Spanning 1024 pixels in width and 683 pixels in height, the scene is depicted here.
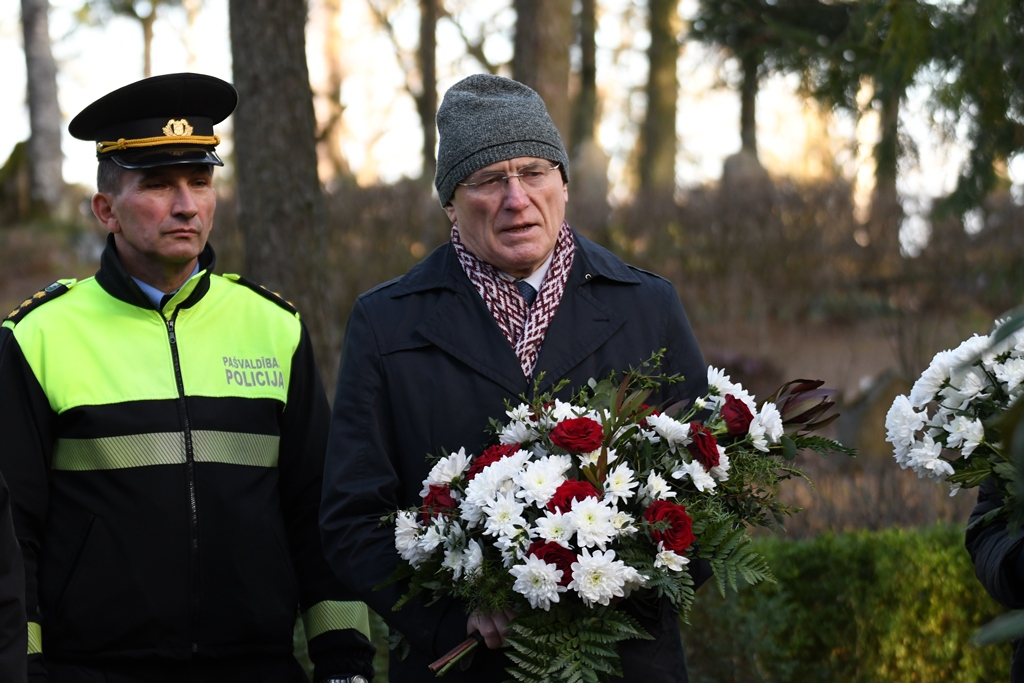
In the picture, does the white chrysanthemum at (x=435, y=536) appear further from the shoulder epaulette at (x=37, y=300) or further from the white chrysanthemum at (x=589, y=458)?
the shoulder epaulette at (x=37, y=300)

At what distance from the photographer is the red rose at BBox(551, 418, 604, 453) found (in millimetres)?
2561

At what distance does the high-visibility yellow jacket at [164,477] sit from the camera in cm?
304

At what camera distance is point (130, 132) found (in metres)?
3.39

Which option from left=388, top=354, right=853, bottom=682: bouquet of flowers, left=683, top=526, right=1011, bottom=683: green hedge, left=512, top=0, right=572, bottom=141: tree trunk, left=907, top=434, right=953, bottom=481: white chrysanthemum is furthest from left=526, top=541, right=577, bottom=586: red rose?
left=512, top=0, right=572, bottom=141: tree trunk

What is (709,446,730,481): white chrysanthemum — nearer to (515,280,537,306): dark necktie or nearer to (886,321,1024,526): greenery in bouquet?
(886,321,1024,526): greenery in bouquet

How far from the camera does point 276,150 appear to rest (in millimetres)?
5695

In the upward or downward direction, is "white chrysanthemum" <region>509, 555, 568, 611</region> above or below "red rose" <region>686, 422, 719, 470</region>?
below

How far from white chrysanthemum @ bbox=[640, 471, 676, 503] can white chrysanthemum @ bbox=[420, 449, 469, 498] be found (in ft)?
1.38

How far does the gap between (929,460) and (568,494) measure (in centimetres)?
94

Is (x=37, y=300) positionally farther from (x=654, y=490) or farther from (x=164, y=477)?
(x=654, y=490)

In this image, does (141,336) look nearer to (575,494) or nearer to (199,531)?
(199,531)

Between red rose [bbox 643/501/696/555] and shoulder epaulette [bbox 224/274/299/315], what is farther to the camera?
shoulder epaulette [bbox 224/274/299/315]

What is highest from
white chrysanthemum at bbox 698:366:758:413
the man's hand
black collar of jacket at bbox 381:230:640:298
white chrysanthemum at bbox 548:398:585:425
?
black collar of jacket at bbox 381:230:640:298

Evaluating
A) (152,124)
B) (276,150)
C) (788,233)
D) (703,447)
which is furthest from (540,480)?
(788,233)
